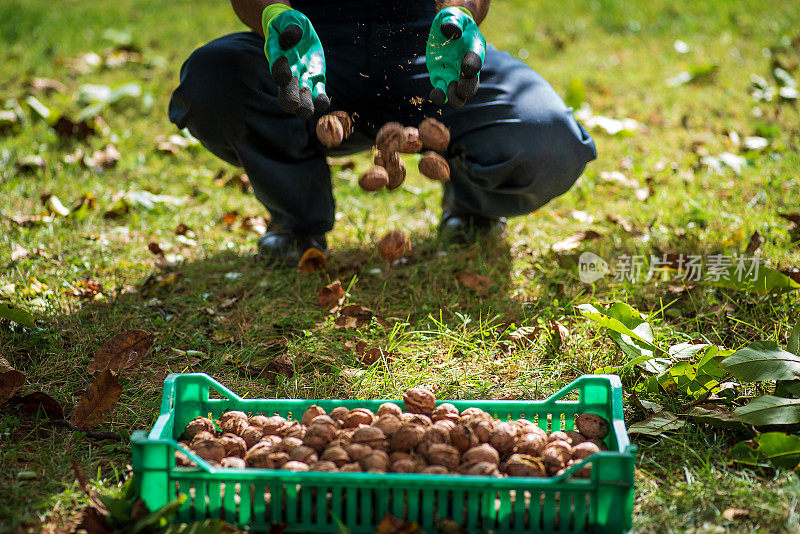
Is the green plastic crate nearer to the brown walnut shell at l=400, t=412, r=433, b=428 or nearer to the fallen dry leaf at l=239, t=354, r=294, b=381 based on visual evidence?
the brown walnut shell at l=400, t=412, r=433, b=428

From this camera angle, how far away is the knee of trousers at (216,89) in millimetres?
2305

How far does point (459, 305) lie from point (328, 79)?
2.68 feet

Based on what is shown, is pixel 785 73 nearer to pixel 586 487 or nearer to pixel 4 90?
pixel 586 487

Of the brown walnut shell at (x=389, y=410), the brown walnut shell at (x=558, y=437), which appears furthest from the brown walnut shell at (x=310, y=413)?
the brown walnut shell at (x=558, y=437)

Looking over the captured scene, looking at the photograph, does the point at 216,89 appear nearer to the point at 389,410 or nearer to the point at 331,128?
the point at 331,128

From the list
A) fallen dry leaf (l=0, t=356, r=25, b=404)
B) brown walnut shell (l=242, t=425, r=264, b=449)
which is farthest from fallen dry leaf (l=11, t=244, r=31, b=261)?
brown walnut shell (l=242, t=425, r=264, b=449)

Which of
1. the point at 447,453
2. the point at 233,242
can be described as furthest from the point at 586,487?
the point at 233,242

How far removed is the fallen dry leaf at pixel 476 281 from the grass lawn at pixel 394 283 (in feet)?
0.10

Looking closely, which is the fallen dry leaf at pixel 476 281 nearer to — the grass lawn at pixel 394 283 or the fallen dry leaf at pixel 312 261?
the grass lawn at pixel 394 283

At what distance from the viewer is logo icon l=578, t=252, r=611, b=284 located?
7.71 ft

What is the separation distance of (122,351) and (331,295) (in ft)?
2.07

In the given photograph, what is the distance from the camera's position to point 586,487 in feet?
4.23

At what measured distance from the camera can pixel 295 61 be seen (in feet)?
6.18

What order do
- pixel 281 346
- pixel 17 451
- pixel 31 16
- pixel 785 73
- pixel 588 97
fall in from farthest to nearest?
pixel 31 16, pixel 588 97, pixel 785 73, pixel 281 346, pixel 17 451
